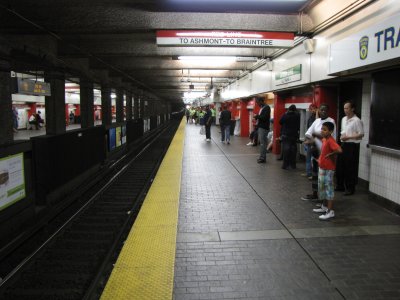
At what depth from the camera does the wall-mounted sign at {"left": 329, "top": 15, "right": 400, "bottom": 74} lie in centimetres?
459

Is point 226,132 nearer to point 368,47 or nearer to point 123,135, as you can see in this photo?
point 123,135

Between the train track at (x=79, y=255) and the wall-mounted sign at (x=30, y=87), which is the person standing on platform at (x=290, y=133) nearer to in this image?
the train track at (x=79, y=255)

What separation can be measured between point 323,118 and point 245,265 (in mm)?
4004

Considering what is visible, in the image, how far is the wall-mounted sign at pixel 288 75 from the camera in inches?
371

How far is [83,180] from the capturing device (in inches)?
357

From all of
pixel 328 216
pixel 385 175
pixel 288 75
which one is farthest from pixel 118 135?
pixel 385 175

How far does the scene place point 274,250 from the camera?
4.20 m

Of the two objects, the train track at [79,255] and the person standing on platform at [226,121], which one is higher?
the person standing on platform at [226,121]

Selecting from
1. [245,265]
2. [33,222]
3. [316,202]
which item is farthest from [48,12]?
[316,202]

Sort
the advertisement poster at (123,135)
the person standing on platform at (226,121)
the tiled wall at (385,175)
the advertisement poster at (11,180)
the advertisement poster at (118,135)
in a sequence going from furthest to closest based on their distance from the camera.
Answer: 1. the person standing on platform at (226,121)
2. the advertisement poster at (123,135)
3. the advertisement poster at (118,135)
4. the tiled wall at (385,175)
5. the advertisement poster at (11,180)

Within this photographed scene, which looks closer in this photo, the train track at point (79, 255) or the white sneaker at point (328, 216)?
the train track at point (79, 255)

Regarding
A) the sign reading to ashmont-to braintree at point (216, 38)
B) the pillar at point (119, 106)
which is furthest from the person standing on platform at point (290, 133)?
the pillar at point (119, 106)

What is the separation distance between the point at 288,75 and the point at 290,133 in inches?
76.9

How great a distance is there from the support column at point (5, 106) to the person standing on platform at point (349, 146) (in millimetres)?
5812
